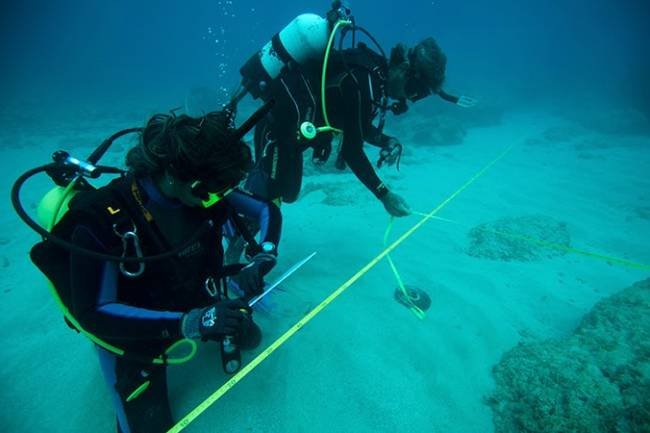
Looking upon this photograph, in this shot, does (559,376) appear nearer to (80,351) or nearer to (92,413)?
(92,413)

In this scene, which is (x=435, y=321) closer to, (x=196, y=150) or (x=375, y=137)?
(x=375, y=137)

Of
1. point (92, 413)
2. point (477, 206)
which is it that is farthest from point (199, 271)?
point (477, 206)

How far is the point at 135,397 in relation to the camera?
2084 mm

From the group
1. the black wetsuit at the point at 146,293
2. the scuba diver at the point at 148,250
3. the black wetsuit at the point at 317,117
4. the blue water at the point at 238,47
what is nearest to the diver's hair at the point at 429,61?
the black wetsuit at the point at 317,117

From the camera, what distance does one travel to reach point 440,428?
2143 millimetres

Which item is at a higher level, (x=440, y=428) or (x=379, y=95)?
(x=379, y=95)

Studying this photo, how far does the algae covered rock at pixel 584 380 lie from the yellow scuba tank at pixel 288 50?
3.51m

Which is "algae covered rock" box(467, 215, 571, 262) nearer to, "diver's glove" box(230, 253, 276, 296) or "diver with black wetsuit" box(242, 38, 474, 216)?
"diver with black wetsuit" box(242, 38, 474, 216)

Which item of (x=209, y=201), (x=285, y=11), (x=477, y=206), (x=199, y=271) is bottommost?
(x=477, y=206)

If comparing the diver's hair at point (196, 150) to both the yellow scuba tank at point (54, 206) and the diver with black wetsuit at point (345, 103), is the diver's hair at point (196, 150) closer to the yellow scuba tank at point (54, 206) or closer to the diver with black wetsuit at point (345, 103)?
the yellow scuba tank at point (54, 206)

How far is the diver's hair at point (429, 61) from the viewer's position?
3.28 m

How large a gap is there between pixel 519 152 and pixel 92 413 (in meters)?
13.8

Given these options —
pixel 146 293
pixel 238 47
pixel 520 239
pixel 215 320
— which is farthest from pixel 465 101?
pixel 238 47

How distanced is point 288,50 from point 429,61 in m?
1.54
